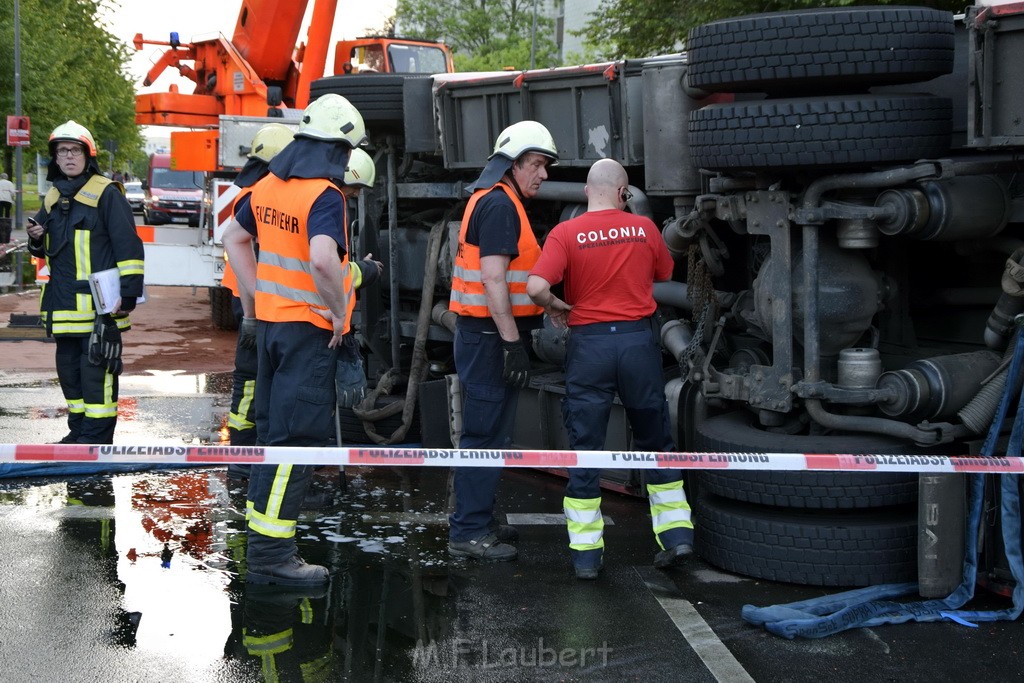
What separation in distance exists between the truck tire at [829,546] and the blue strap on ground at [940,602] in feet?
0.35

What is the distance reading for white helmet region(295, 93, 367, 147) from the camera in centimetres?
511

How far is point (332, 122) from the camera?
510 centimetres

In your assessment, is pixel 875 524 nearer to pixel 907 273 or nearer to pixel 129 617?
pixel 907 273

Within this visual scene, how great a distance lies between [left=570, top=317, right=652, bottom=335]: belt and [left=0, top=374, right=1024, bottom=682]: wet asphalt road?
101cm

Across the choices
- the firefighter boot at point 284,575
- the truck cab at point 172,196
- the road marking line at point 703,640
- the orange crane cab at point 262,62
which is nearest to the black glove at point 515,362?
the road marking line at point 703,640

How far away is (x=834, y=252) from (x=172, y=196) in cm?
2642

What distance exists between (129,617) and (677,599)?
6.84 feet

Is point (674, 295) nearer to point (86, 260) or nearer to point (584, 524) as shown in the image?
point (584, 524)

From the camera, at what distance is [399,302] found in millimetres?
8336

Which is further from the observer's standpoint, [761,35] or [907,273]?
[907,273]

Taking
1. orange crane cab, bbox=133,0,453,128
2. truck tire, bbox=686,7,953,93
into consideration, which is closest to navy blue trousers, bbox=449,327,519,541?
truck tire, bbox=686,7,953,93

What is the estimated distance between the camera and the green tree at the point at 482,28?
127 ft

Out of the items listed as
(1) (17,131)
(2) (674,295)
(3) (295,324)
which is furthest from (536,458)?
(1) (17,131)

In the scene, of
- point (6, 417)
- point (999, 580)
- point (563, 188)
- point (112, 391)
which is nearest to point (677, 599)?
point (999, 580)
